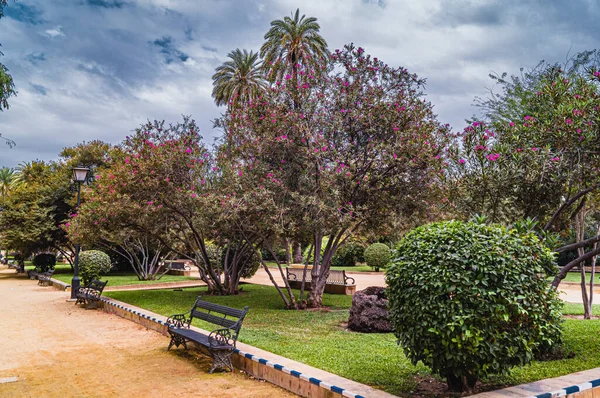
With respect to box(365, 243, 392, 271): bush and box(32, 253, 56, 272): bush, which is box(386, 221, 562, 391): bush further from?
box(32, 253, 56, 272): bush

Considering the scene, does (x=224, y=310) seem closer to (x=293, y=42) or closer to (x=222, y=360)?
(x=222, y=360)

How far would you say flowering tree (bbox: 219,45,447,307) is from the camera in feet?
37.8

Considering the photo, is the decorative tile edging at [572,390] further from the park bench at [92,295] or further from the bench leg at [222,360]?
the park bench at [92,295]

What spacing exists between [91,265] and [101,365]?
12.1m

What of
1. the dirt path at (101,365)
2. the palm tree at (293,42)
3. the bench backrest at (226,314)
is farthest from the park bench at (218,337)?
the palm tree at (293,42)

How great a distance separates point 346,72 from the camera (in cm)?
1277

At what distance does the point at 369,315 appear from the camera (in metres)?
9.96

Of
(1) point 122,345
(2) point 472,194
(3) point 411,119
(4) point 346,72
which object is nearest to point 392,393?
(2) point 472,194

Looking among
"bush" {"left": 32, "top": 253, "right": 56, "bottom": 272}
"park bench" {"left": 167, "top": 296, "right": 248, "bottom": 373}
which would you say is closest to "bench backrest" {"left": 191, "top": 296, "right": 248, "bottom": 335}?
"park bench" {"left": 167, "top": 296, "right": 248, "bottom": 373}

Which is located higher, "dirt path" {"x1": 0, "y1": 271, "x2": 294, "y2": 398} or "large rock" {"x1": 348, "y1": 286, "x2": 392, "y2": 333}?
"large rock" {"x1": 348, "y1": 286, "x2": 392, "y2": 333}

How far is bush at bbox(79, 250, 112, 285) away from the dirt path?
5921mm

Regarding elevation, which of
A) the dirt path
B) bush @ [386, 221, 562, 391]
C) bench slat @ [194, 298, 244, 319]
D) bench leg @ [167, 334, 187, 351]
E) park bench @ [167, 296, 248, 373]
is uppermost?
bush @ [386, 221, 562, 391]

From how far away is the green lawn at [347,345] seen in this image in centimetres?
611

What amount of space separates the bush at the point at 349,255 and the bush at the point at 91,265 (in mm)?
17798
